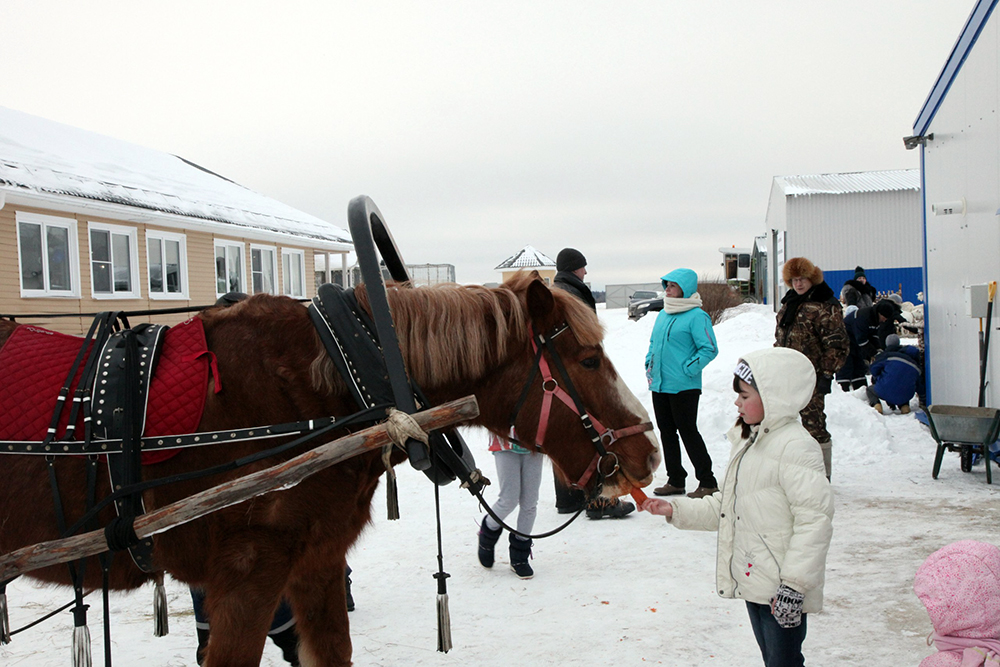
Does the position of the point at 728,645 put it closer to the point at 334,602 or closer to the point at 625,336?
the point at 334,602

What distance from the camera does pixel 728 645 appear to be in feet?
11.3

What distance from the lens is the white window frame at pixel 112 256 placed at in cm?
1269

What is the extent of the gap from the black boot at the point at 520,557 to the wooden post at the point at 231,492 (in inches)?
101

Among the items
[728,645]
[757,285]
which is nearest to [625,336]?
[728,645]

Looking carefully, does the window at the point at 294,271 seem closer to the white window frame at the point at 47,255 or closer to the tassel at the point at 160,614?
the white window frame at the point at 47,255

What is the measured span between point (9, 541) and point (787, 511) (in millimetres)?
2689

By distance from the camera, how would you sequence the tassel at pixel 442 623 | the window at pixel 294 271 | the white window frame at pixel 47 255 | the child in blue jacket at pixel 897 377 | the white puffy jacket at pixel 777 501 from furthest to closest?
the window at pixel 294 271 → the white window frame at pixel 47 255 → the child in blue jacket at pixel 897 377 → the tassel at pixel 442 623 → the white puffy jacket at pixel 777 501

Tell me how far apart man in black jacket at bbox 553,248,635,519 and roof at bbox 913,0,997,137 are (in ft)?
13.7

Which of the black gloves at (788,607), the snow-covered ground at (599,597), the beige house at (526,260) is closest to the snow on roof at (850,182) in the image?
the beige house at (526,260)

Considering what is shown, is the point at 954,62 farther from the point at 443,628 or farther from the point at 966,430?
the point at 443,628

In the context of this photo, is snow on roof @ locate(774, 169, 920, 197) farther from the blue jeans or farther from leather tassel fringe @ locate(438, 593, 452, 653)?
leather tassel fringe @ locate(438, 593, 452, 653)

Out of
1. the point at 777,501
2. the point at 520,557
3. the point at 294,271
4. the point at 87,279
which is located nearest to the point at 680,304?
the point at 520,557

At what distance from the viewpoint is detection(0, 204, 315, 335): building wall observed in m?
11.0

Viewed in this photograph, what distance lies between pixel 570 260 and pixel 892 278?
21048mm
